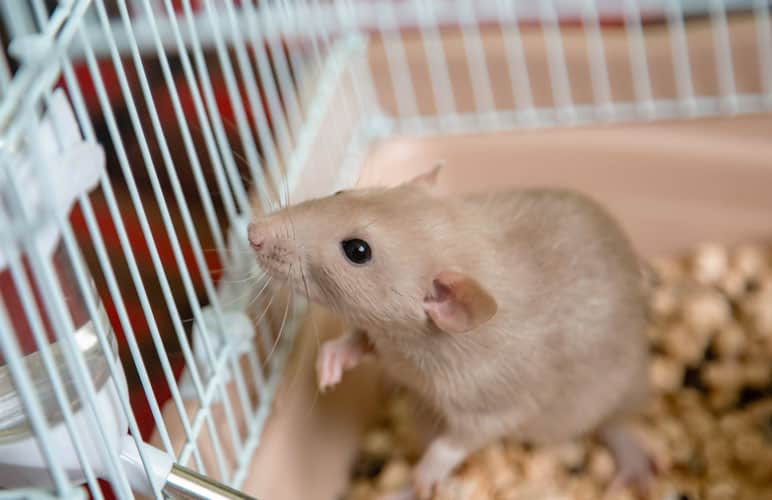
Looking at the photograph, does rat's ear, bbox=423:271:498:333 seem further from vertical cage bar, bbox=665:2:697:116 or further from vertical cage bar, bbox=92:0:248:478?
vertical cage bar, bbox=665:2:697:116

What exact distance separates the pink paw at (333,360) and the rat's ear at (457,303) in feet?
0.69

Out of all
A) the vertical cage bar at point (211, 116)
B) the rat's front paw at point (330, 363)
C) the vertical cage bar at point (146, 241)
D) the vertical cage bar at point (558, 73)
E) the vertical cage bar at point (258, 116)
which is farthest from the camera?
the vertical cage bar at point (558, 73)

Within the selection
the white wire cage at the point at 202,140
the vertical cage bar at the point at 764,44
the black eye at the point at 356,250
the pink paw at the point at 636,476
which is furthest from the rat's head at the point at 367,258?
the vertical cage bar at the point at 764,44

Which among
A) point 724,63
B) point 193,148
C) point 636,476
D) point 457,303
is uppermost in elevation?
point 193,148

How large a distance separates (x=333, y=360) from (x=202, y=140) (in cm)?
46

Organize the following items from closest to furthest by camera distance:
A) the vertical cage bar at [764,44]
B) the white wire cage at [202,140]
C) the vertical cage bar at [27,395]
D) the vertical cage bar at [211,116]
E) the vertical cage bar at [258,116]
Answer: the vertical cage bar at [27,395], the white wire cage at [202,140], the vertical cage bar at [211,116], the vertical cage bar at [258,116], the vertical cage bar at [764,44]

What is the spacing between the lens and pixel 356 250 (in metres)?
1.12

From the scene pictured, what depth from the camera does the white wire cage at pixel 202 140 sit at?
80 cm

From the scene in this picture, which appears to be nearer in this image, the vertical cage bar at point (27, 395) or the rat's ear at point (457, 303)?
the vertical cage bar at point (27, 395)

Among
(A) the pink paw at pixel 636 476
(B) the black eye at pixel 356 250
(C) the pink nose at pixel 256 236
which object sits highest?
(C) the pink nose at pixel 256 236

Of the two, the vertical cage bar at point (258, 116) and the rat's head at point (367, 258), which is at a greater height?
the vertical cage bar at point (258, 116)

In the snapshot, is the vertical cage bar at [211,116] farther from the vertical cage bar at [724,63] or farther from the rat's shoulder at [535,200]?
the vertical cage bar at [724,63]

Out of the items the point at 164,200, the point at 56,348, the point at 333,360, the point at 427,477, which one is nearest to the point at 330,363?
the point at 333,360

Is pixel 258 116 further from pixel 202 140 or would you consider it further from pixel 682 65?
pixel 682 65
